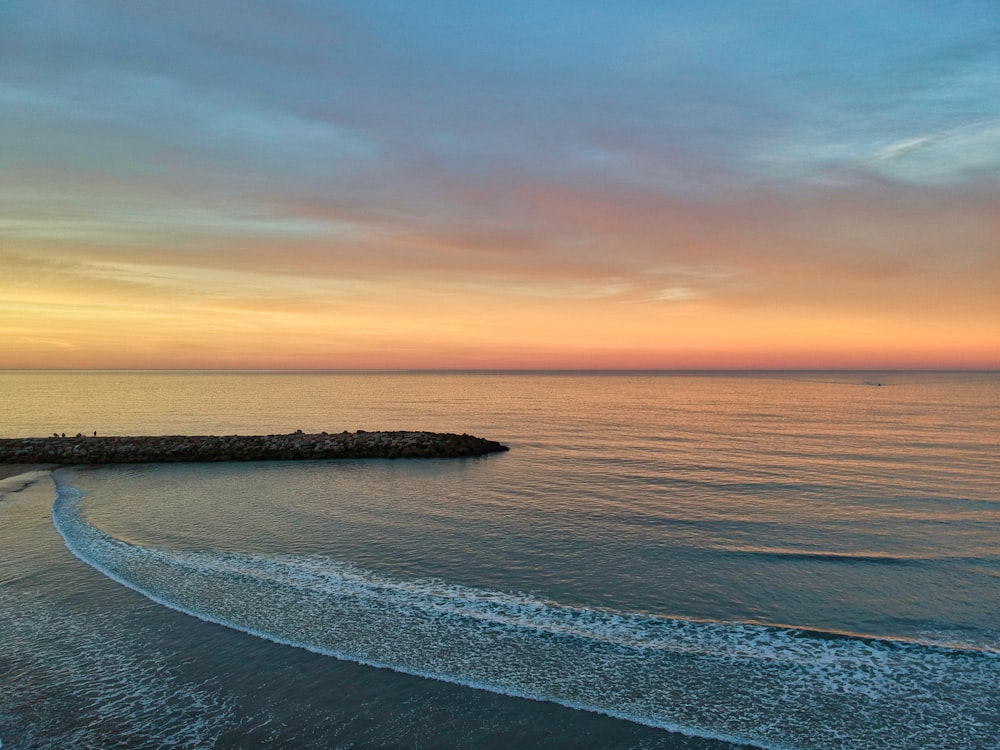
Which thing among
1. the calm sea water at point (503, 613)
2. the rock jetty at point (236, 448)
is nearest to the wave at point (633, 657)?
the calm sea water at point (503, 613)

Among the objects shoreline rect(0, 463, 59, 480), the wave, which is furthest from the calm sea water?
shoreline rect(0, 463, 59, 480)

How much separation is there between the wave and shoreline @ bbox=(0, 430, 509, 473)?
24309 millimetres

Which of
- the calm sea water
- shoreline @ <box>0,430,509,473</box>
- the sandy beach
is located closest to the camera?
the calm sea water

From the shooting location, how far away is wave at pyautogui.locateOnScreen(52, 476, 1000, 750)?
9789mm

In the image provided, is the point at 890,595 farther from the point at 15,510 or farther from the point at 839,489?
the point at 15,510

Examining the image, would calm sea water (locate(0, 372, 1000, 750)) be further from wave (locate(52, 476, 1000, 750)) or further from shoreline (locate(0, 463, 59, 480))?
shoreline (locate(0, 463, 59, 480))

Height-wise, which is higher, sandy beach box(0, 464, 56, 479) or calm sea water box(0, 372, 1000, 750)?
sandy beach box(0, 464, 56, 479)

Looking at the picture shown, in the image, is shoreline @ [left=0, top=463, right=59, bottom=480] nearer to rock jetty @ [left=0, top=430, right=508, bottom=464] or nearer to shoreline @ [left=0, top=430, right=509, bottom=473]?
shoreline @ [left=0, top=430, right=509, bottom=473]

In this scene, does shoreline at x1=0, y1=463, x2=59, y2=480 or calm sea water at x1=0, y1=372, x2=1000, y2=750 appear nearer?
calm sea water at x1=0, y1=372, x2=1000, y2=750

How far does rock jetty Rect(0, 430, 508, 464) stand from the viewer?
38.3 m

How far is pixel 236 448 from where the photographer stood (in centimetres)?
4053

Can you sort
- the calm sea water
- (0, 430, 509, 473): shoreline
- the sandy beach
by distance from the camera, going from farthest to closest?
(0, 430, 509, 473): shoreline → the sandy beach → the calm sea water

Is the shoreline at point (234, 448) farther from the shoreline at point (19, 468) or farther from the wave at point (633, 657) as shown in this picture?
the wave at point (633, 657)

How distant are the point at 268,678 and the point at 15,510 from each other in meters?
19.9
